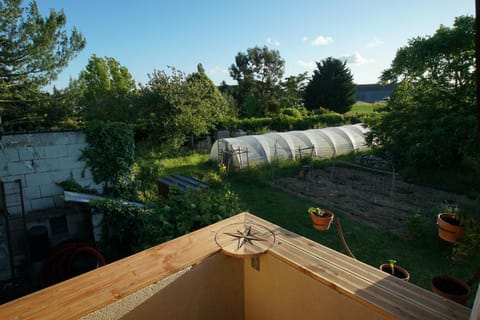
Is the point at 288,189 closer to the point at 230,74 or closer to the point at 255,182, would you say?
the point at 255,182

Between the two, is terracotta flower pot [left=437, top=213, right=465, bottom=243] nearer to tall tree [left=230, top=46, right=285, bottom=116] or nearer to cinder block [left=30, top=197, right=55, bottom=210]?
cinder block [left=30, top=197, right=55, bottom=210]

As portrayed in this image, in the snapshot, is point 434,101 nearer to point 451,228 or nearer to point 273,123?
point 451,228

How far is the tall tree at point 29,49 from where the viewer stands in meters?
9.45

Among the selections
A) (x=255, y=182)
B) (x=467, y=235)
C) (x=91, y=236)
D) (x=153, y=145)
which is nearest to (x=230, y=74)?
(x=153, y=145)

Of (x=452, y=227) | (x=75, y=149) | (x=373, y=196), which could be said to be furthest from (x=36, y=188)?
(x=373, y=196)

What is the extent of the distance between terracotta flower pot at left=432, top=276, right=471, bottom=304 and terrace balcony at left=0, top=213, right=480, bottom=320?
1182 mm

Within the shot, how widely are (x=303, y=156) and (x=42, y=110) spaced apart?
13569 mm

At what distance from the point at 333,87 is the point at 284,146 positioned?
19910 mm

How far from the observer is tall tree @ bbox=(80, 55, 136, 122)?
1266 cm

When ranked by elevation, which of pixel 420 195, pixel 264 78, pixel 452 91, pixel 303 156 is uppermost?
pixel 264 78

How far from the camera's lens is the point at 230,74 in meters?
32.9

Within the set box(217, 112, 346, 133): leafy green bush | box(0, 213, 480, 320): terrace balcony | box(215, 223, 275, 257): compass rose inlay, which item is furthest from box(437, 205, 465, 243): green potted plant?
box(217, 112, 346, 133): leafy green bush

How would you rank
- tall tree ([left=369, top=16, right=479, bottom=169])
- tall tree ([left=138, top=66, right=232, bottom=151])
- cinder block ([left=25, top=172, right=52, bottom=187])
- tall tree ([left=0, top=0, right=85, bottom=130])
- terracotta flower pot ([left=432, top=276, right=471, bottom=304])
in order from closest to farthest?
terracotta flower pot ([left=432, top=276, right=471, bottom=304]) → cinder block ([left=25, top=172, right=52, bottom=187]) → tall tree ([left=369, top=16, right=479, bottom=169]) → tall tree ([left=0, top=0, right=85, bottom=130]) → tall tree ([left=138, top=66, right=232, bottom=151])

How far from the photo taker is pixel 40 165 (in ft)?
16.3
